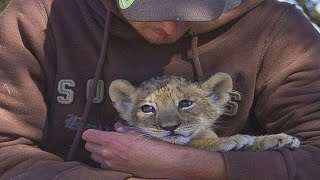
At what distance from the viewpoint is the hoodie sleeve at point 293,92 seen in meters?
2.84

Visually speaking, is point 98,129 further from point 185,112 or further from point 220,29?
point 220,29

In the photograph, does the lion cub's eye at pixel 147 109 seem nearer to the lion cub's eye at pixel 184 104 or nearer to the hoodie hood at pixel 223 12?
the lion cub's eye at pixel 184 104

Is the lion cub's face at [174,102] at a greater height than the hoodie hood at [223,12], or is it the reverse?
the hoodie hood at [223,12]

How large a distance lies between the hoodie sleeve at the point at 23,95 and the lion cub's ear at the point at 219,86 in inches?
21.6

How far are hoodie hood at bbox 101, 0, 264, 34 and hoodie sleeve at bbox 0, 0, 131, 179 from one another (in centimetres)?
30

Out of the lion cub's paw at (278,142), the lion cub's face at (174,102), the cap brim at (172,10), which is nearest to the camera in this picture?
the cap brim at (172,10)

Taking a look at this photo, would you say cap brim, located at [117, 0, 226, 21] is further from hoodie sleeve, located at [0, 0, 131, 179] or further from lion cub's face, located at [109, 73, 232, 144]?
hoodie sleeve, located at [0, 0, 131, 179]

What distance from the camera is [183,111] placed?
120 inches

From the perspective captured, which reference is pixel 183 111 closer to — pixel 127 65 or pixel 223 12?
pixel 127 65

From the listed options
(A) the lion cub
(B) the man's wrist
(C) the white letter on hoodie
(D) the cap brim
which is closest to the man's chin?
(A) the lion cub

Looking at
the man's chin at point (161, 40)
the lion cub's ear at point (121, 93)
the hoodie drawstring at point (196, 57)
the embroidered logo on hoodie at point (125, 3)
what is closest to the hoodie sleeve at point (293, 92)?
the hoodie drawstring at point (196, 57)

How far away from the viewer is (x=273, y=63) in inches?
122

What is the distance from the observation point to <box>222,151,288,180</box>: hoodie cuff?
9.08ft

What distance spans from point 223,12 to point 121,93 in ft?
1.65
